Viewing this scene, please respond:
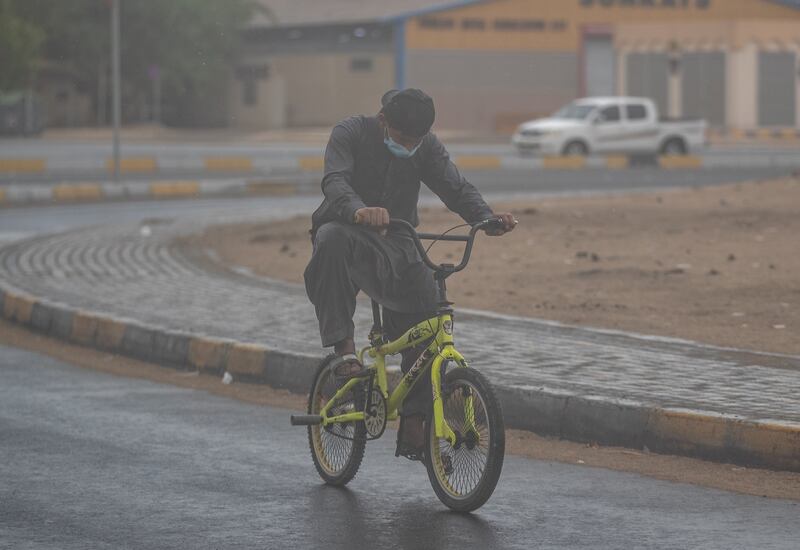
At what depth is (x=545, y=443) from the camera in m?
8.45

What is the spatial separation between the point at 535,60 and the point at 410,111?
196 feet

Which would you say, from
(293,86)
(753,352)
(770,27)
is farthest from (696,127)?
(753,352)

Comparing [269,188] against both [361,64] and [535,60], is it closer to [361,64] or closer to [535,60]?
[535,60]

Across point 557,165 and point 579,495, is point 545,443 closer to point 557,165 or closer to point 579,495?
point 579,495

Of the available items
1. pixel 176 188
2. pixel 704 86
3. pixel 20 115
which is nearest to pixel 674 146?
pixel 704 86

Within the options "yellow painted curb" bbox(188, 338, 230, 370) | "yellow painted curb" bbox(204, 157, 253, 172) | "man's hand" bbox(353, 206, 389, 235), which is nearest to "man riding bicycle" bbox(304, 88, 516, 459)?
"man's hand" bbox(353, 206, 389, 235)

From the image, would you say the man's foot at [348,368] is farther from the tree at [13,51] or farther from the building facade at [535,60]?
the building facade at [535,60]

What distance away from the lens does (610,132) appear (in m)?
45.7

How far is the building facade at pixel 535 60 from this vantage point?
204 ft

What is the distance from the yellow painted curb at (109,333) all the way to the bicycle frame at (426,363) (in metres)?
5.06

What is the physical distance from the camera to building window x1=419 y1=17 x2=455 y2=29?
6412 cm

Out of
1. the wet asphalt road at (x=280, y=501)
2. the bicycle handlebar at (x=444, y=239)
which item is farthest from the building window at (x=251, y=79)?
the bicycle handlebar at (x=444, y=239)

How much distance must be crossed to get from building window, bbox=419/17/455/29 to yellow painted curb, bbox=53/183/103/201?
109 ft

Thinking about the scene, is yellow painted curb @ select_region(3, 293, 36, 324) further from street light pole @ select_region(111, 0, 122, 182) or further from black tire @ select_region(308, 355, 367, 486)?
street light pole @ select_region(111, 0, 122, 182)
